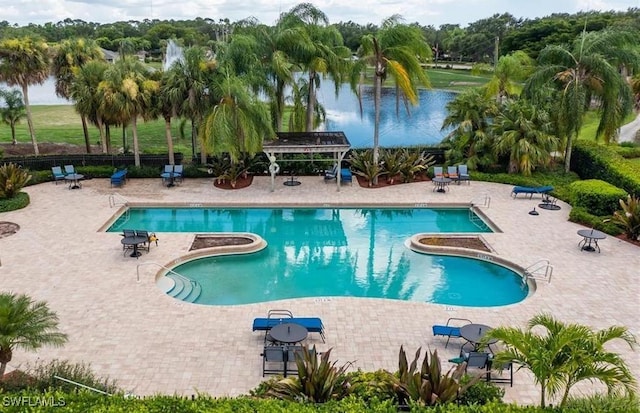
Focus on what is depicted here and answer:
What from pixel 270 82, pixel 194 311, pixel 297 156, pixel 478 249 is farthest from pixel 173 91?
pixel 478 249

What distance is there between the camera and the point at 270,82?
26.4m

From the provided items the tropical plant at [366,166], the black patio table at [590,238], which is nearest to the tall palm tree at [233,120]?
the tropical plant at [366,166]

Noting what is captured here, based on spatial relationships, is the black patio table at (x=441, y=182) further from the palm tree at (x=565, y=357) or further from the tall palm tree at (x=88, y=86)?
the palm tree at (x=565, y=357)

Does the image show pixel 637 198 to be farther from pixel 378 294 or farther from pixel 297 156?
pixel 297 156

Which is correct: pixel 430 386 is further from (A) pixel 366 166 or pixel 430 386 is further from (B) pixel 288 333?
(A) pixel 366 166

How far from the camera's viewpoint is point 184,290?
1619 cm

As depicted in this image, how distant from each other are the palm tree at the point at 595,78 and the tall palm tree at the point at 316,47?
32.2 ft

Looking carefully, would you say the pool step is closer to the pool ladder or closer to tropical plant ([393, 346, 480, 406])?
tropical plant ([393, 346, 480, 406])

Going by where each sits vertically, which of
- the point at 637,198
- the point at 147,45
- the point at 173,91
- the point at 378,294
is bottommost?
the point at 378,294

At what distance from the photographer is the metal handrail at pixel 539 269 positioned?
16.3m

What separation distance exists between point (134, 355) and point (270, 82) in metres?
17.4

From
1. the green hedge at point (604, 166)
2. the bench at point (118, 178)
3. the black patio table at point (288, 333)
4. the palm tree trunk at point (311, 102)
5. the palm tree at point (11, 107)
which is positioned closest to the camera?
the black patio table at point (288, 333)

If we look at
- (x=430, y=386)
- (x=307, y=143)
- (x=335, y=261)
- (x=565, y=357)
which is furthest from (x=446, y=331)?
(x=307, y=143)

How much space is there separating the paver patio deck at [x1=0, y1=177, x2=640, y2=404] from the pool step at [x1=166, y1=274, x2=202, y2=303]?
0.70m
